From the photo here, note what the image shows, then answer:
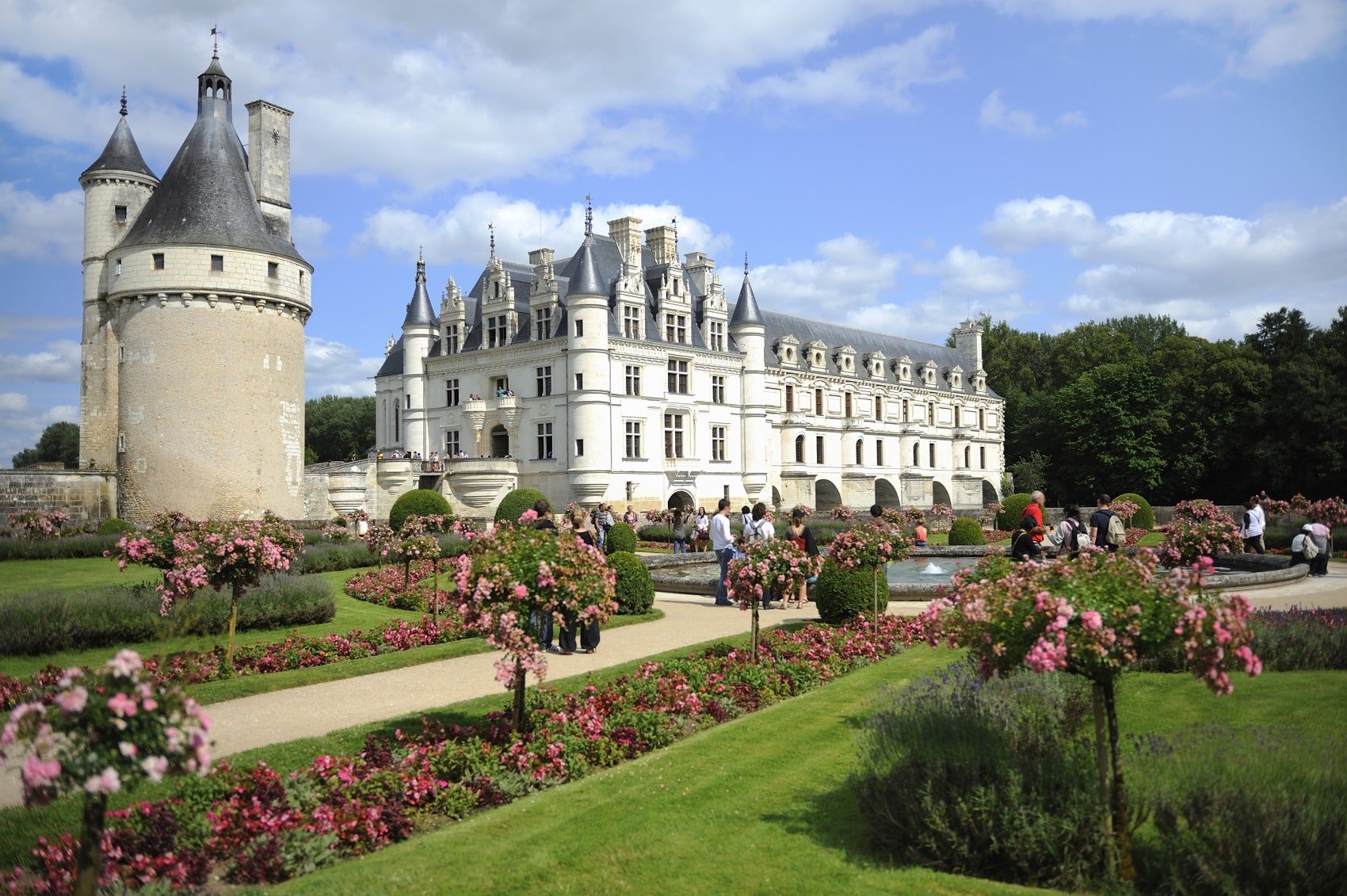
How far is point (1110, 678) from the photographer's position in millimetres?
5484

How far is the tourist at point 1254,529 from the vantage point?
2141cm

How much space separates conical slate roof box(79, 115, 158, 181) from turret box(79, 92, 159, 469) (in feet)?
0.08

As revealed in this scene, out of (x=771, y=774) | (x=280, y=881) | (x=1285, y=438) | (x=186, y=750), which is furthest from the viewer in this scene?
(x=1285, y=438)

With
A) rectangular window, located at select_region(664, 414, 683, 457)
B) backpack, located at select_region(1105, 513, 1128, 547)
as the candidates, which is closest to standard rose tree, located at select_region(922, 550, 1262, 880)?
backpack, located at select_region(1105, 513, 1128, 547)

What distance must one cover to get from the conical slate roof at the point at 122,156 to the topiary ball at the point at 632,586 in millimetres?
25493

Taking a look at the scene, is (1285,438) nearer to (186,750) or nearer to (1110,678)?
(1110,678)

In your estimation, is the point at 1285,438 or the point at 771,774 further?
the point at 1285,438

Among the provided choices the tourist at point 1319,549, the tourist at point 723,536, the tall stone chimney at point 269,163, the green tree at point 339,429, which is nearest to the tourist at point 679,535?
the tourist at point 723,536

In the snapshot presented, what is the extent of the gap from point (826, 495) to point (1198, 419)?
21.5 meters

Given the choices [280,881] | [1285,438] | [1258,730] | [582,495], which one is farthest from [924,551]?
[1285,438]

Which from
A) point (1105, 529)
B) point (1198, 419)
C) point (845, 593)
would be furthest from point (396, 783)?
point (1198, 419)

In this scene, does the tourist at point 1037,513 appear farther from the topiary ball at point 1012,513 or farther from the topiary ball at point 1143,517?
the topiary ball at point 1143,517

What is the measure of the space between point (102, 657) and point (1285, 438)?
52.5 meters

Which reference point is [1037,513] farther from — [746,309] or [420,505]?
[746,309]
